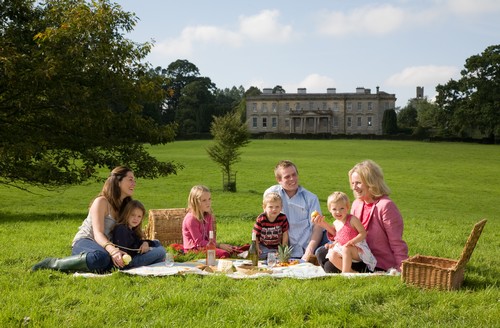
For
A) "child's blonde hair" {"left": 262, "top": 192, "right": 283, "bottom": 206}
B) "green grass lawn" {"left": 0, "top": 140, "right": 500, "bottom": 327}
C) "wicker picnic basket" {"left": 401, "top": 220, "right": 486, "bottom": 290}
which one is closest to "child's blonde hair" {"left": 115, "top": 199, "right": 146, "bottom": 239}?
"green grass lawn" {"left": 0, "top": 140, "right": 500, "bottom": 327}

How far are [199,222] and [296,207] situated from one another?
52.3 inches

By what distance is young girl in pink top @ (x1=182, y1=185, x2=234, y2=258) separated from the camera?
742 centimetres

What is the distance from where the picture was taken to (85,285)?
5480 mm

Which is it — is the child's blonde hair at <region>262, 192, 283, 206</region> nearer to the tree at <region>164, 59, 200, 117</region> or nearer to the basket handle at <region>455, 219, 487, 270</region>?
the basket handle at <region>455, 219, 487, 270</region>

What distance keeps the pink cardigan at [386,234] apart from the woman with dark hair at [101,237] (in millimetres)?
2754

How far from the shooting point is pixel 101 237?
6.24 meters

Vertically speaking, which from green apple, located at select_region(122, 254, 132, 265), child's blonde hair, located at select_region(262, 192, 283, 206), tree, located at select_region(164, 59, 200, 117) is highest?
tree, located at select_region(164, 59, 200, 117)

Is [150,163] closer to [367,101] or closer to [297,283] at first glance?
[297,283]

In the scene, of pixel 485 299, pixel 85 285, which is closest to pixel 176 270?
pixel 85 285

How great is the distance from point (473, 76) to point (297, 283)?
63.9 meters

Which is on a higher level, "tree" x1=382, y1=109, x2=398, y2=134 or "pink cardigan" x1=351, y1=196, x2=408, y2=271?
"tree" x1=382, y1=109, x2=398, y2=134

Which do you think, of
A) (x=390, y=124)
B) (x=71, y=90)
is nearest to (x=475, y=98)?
(x=390, y=124)

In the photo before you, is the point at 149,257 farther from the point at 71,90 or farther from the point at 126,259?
the point at 71,90

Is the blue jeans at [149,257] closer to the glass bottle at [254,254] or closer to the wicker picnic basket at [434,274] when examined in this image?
the glass bottle at [254,254]
